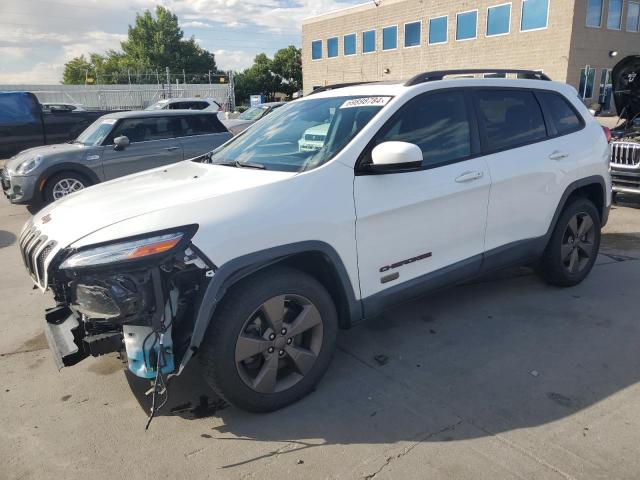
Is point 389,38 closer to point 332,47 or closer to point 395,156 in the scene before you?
point 332,47

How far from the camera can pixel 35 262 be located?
2.79 metres

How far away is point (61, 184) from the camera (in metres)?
8.42

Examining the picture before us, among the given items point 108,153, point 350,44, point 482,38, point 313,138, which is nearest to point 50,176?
point 108,153

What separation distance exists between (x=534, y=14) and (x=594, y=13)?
301cm

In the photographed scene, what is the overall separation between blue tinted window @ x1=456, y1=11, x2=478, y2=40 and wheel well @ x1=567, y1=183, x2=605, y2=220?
3075cm

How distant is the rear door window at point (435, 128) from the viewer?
3.35 m

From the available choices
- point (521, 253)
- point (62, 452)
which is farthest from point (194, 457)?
point (521, 253)

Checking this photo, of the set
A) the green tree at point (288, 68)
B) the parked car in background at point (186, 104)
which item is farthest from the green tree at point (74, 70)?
the parked car in background at point (186, 104)

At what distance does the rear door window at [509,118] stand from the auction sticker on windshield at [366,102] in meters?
0.88

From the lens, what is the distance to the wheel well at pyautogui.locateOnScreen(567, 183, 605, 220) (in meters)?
4.65

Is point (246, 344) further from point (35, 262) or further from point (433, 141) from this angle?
point (433, 141)

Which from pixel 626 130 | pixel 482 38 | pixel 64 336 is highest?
pixel 482 38

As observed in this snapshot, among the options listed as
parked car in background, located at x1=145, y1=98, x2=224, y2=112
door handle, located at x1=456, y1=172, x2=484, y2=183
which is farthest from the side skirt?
parked car in background, located at x1=145, y1=98, x2=224, y2=112

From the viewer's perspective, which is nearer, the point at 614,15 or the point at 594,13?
the point at 594,13
